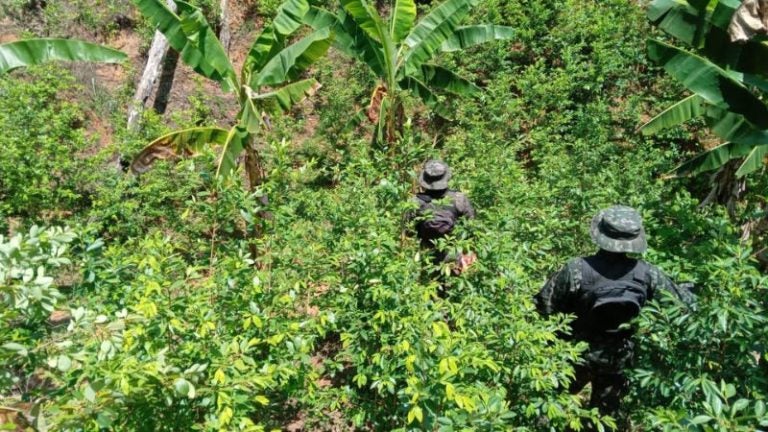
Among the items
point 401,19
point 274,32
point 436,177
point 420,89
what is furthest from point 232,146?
point 420,89

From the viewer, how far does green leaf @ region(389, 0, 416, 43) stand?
622 centimetres

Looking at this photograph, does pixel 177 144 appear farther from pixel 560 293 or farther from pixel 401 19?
pixel 560 293

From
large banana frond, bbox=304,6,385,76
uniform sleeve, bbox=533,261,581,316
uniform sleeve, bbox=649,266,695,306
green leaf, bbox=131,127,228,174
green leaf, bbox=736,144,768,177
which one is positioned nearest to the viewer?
uniform sleeve, bbox=649,266,695,306

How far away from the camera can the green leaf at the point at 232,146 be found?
16.6ft

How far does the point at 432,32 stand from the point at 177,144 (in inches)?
129

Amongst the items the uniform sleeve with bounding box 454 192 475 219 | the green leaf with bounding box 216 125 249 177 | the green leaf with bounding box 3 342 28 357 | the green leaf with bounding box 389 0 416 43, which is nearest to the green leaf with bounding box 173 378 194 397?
the green leaf with bounding box 3 342 28 357

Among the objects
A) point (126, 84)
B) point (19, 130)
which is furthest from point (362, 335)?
point (126, 84)

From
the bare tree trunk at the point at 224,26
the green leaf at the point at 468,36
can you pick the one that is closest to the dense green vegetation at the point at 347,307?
the green leaf at the point at 468,36

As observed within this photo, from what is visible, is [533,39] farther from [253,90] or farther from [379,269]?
[379,269]

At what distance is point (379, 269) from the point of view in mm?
2975

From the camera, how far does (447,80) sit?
7074 mm

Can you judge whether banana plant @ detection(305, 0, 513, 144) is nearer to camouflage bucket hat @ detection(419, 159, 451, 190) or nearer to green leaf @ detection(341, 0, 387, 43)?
green leaf @ detection(341, 0, 387, 43)

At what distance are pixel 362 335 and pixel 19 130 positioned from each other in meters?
5.42

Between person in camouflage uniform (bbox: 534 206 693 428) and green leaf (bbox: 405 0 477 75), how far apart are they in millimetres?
3640
